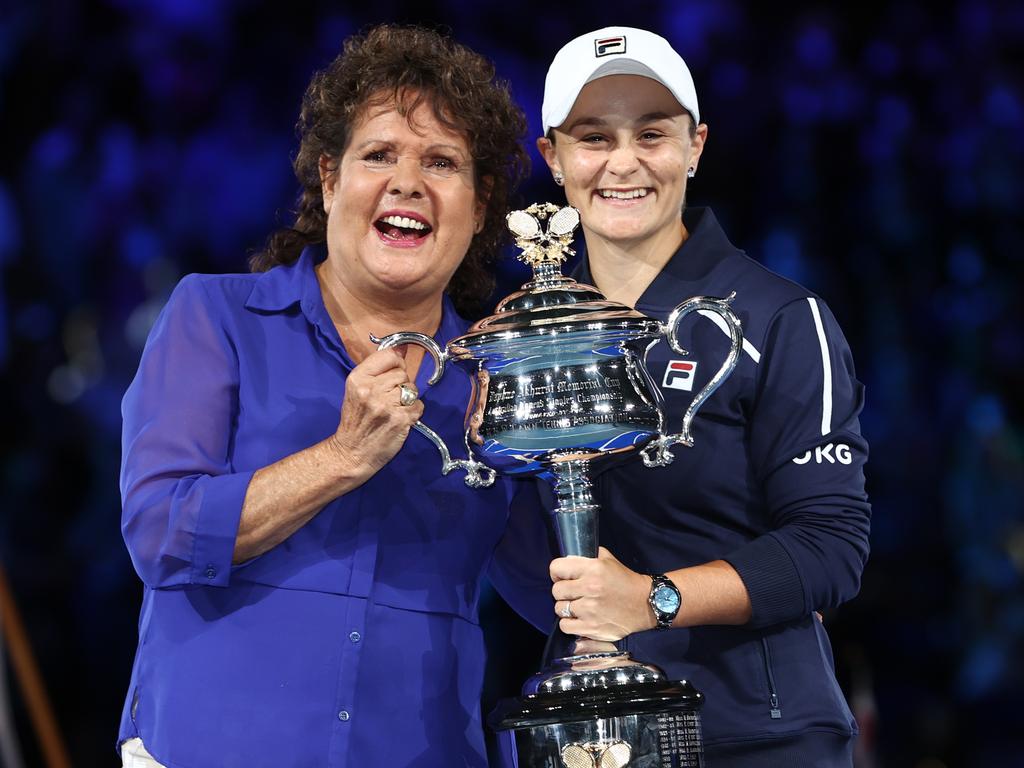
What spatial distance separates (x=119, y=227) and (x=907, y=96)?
2700mm

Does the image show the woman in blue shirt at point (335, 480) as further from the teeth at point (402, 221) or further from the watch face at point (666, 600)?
the watch face at point (666, 600)

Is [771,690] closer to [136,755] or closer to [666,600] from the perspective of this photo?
[666,600]

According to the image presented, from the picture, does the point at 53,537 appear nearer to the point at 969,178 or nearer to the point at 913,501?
the point at 913,501

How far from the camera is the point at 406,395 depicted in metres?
1.52

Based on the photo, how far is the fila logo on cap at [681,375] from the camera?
167 cm

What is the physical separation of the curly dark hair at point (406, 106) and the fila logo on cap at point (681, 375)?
428 millimetres

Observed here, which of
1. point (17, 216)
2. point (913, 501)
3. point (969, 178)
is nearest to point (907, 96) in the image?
point (969, 178)

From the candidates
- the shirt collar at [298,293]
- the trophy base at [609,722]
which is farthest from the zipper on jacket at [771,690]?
the shirt collar at [298,293]

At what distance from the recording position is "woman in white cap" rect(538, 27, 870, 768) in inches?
59.8

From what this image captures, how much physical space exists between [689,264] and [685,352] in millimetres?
273

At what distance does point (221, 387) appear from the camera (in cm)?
168

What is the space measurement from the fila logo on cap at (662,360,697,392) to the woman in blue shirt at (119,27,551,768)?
30 centimetres

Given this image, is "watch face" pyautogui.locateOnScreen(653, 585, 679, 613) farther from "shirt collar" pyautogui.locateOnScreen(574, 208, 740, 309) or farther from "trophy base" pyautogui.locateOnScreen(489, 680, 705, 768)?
"shirt collar" pyautogui.locateOnScreen(574, 208, 740, 309)

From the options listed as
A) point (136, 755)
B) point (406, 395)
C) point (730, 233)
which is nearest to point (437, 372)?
point (406, 395)
